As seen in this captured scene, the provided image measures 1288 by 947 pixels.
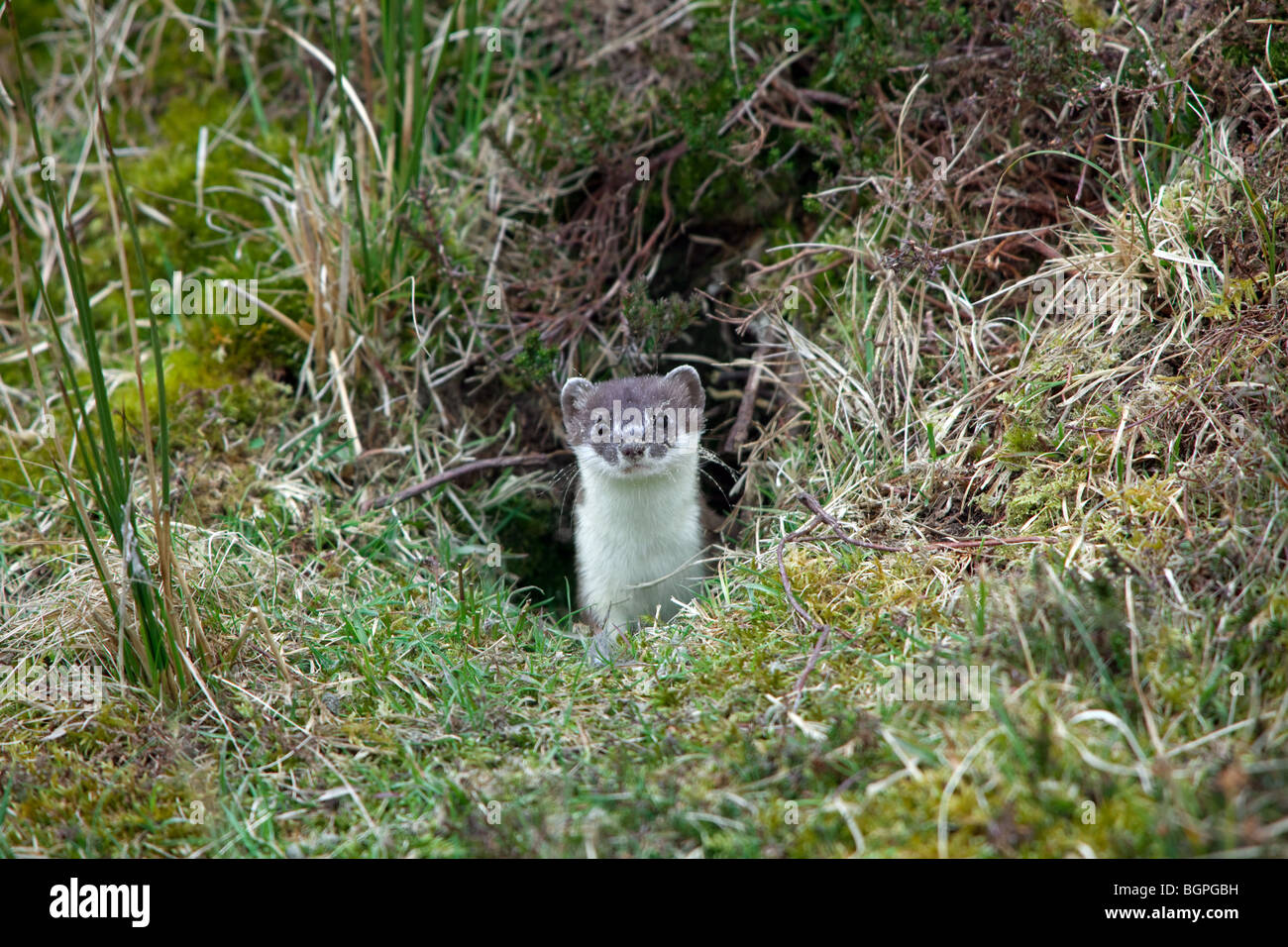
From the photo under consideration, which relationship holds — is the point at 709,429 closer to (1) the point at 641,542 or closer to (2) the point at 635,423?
(1) the point at 641,542

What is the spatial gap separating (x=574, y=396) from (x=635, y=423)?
0.54m

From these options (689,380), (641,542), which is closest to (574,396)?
(689,380)

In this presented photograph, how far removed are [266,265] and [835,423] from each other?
12.4ft

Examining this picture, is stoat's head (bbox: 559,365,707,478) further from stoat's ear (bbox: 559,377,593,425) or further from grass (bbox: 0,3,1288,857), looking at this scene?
grass (bbox: 0,3,1288,857)

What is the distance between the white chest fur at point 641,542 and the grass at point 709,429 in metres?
0.43

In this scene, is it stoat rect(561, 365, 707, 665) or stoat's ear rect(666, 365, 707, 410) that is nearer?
stoat rect(561, 365, 707, 665)

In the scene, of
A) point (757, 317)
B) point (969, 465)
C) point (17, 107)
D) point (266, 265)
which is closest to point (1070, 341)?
point (969, 465)

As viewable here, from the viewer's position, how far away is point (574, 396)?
5.88 m

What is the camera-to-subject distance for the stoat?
18.5 feet

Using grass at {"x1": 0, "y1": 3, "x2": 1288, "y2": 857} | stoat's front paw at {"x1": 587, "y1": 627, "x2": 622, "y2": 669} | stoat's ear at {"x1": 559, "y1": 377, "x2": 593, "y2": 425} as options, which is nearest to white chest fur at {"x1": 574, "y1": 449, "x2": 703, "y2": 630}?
stoat's ear at {"x1": 559, "y1": 377, "x2": 593, "y2": 425}

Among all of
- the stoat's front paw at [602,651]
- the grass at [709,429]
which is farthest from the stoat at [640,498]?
the stoat's front paw at [602,651]

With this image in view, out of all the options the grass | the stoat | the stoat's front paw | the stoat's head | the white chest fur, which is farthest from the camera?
the white chest fur

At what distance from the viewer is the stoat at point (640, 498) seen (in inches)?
222

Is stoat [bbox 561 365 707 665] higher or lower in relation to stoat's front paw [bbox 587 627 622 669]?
higher
